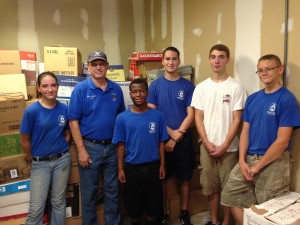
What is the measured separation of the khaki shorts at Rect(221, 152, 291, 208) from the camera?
1725mm

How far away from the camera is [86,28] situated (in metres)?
3.93

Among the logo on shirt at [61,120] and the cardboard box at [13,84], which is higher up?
the cardboard box at [13,84]

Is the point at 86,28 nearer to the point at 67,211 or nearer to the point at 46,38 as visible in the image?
the point at 46,38

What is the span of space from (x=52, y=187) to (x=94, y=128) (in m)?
0.59

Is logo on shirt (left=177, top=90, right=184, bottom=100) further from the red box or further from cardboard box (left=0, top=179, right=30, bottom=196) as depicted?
cardboard box (left=0, top=179, right=30, bottom=196)

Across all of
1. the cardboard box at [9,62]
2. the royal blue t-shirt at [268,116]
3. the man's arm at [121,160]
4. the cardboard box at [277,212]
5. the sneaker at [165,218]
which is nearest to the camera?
the cardboard box at [277,212]

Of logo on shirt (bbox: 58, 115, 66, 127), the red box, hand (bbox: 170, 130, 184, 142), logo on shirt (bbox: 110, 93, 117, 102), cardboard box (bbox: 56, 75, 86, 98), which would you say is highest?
A: the red box

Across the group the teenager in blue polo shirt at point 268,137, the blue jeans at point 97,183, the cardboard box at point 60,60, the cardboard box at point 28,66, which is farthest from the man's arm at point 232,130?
the cardboard box at point 28,66

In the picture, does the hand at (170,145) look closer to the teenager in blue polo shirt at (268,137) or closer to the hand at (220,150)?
the hand at (220,150)

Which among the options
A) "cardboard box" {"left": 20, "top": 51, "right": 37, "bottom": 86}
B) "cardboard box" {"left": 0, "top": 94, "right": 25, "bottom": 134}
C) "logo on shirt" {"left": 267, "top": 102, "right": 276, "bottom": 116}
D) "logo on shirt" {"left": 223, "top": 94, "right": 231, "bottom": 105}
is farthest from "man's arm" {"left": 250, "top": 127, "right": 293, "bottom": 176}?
"cardboard box" {"left": 20, "top": 51, "right": 37, "bottom": 86}

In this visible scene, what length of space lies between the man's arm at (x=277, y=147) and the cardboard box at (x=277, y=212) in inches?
9.6

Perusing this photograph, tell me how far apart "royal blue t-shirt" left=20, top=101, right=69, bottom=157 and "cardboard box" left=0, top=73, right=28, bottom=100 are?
0.79 meters

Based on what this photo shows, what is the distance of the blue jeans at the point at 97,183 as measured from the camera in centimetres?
216

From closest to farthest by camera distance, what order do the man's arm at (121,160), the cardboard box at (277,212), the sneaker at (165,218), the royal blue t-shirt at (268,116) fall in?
the cardboard box at (277,212), the royal blue t-shirt at (268,116), the man's arm at (121,160), the sneaker at (165,218)
